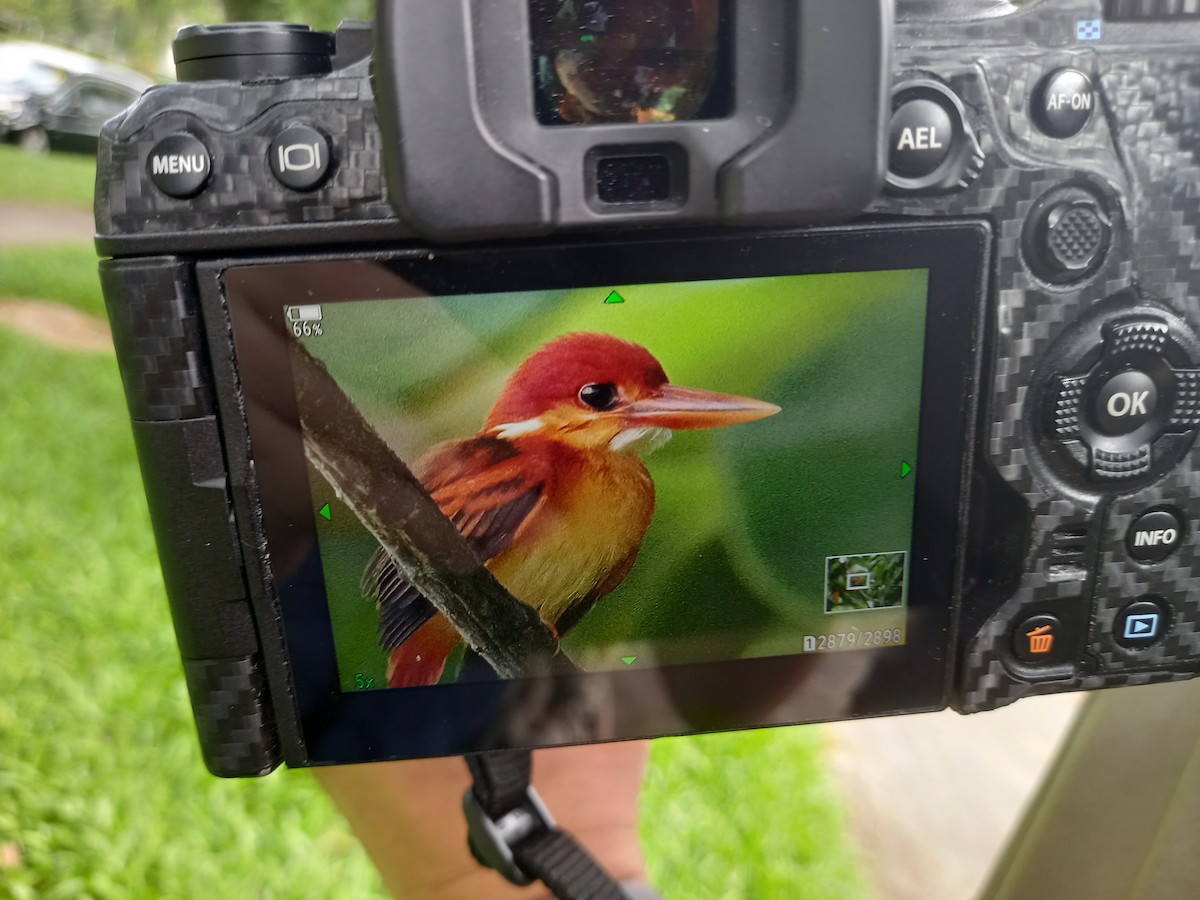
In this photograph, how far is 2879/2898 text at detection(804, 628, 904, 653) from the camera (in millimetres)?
475

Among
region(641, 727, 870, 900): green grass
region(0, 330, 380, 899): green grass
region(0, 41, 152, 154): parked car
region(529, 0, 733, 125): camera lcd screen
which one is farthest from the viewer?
region(0, 41, 152, 154): parked car

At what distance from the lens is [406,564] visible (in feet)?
1.44

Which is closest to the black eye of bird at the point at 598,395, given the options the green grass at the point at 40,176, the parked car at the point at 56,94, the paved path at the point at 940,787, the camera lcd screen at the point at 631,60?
the camera lcd screen at the point at 631,60

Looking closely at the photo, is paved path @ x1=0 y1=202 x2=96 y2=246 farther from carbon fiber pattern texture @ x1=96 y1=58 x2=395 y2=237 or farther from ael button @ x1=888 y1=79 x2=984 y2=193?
ael button @ x1=888 y1=79 x2=984 y2=193

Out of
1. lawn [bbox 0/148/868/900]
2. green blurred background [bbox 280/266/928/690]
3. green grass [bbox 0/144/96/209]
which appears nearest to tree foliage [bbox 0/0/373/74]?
green grass [bbox 0/144/96/209]

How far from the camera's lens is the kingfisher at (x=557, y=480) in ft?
1.40

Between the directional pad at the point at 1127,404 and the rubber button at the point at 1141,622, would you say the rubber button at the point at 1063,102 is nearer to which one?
the directional pad at the point at 1127,404

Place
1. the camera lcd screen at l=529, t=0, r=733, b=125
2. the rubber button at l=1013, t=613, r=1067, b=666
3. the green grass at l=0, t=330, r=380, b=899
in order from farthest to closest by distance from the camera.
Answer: the green grass at l=0, t=330, r=380, b=899 < the rubber button at l=1013, t=613, r=1067, b=666 < the camera lcd screen at l=529, t=0, r=733, b=125

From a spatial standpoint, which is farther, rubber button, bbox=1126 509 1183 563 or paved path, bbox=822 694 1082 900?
paved path, bbox=822 694 1082 900

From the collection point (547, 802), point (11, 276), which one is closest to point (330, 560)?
point (547, 802)

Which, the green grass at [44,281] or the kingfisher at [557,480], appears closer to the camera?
the kingfisher at [557,480]

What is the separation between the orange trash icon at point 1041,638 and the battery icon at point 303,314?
0.40 m

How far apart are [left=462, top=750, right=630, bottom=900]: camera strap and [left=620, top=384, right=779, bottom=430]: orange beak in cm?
25

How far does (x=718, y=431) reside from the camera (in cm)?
44
